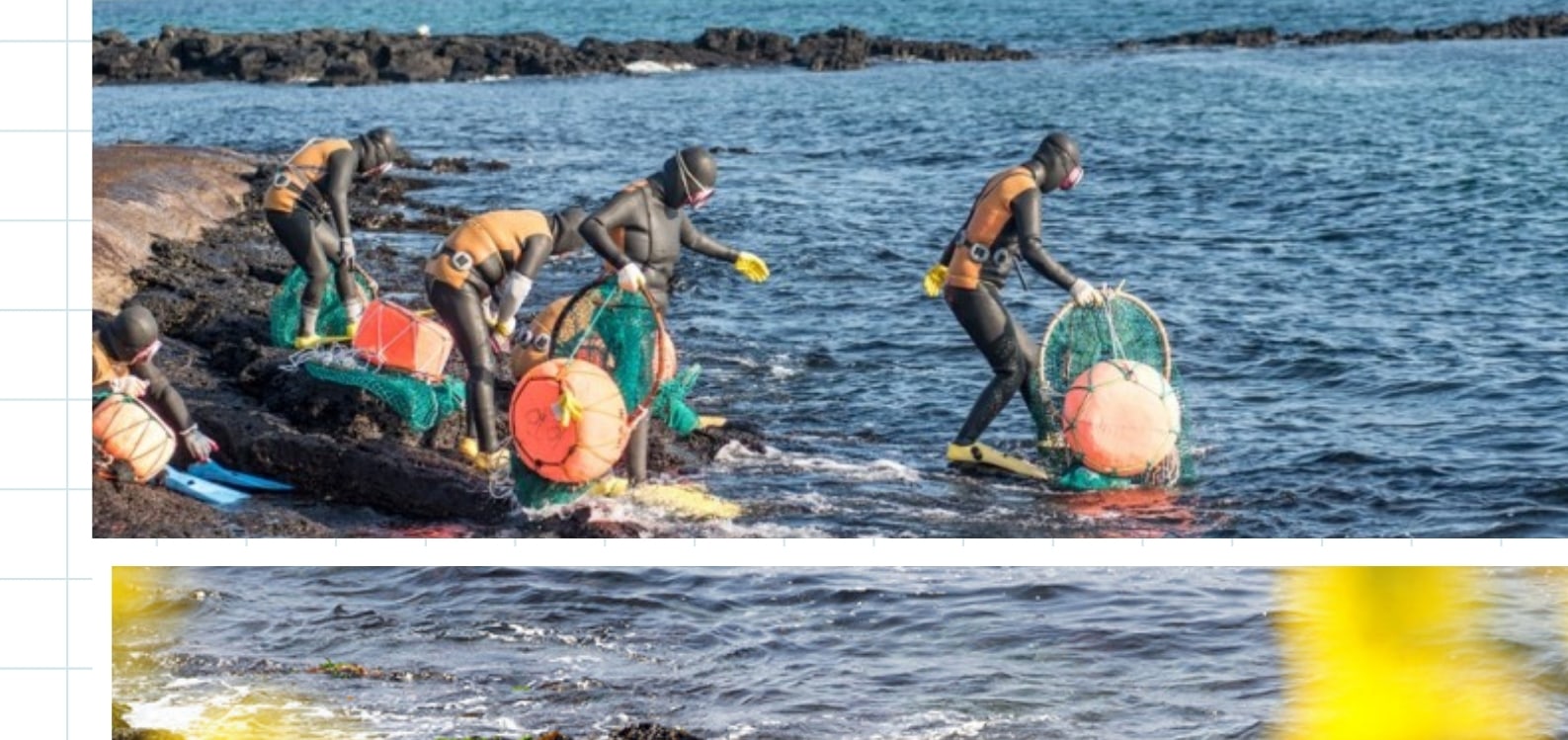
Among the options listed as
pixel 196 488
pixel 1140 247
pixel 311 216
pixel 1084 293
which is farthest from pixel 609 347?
pixel 1140 247

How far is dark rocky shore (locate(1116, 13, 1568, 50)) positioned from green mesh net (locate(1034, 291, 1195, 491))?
31.0 meters

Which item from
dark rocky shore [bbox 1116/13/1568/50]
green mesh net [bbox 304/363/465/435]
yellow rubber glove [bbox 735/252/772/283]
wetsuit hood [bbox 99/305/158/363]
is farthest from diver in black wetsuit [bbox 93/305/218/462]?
dark rocky shore [bbox 1116/13/1568/50]

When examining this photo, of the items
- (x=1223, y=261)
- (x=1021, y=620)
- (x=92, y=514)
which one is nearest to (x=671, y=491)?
(x=1021, y=620)

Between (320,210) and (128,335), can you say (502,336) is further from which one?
(128,335)

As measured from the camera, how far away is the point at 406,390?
9633 millimetres

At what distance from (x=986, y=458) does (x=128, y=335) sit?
157 inches

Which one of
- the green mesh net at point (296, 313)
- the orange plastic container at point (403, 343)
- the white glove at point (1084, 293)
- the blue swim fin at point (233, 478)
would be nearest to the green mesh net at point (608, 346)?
the orange plastic container at point (403, 343)

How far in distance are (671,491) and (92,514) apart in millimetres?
2560

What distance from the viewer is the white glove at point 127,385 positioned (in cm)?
831

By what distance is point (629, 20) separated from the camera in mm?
49562

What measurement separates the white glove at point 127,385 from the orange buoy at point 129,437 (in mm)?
31

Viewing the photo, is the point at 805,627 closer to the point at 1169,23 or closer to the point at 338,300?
the point at 338,300

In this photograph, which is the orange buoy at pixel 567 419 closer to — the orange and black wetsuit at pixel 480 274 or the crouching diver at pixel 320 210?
the orange and black wetsuit at pixel 480 274

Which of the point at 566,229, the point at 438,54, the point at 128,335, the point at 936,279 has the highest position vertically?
the point at 566,229
